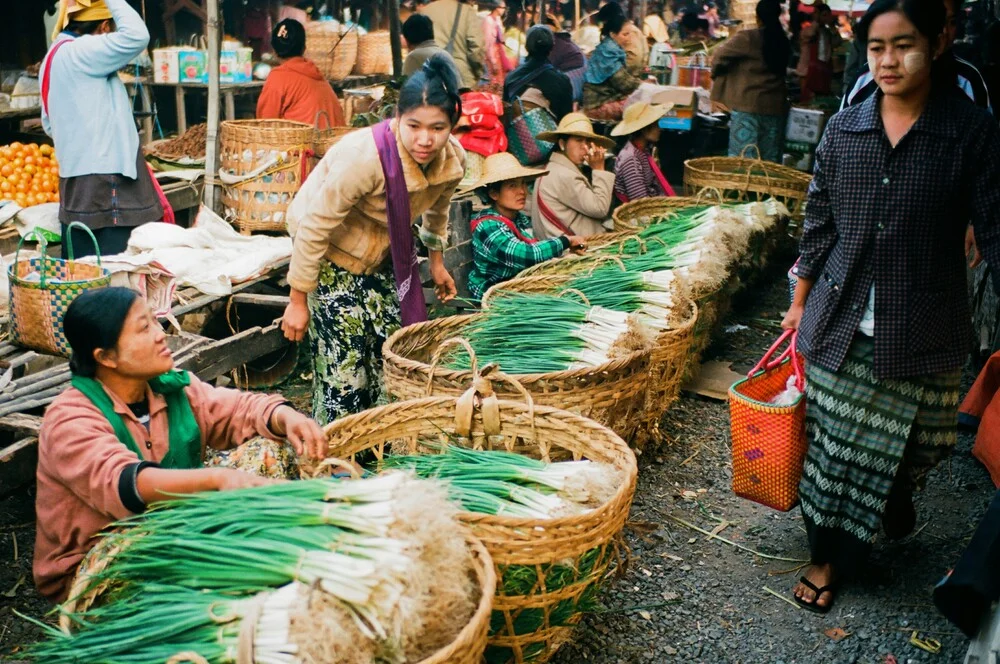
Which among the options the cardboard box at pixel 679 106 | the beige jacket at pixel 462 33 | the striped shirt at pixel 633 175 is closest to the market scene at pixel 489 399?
Answer: the striped shirt at pixel 633 175

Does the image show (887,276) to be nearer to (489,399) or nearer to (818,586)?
(818,586)

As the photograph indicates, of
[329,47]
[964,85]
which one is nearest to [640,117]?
[964,85]

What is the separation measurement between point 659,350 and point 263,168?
3246mm

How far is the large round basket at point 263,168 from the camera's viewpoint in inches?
240

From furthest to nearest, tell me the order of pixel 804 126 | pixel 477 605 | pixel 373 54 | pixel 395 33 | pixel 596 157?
pixel 373 54, pixel 395 33, pixel 804 126, pixel 596 157, pixel 477 605

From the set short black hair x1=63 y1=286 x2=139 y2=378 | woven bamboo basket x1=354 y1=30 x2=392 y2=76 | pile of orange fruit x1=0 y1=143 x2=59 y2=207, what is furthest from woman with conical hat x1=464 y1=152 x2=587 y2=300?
woven bamboo basket x1=354 y1=30 x2=392 y2=76

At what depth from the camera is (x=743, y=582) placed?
141 inches

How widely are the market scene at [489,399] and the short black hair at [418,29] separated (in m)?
1.92

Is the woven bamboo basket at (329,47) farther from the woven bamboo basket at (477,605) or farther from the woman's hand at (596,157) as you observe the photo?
the woven bamboo basket at (477,605)

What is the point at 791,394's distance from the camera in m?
3.46

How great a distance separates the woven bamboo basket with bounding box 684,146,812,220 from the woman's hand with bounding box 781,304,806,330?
345cm

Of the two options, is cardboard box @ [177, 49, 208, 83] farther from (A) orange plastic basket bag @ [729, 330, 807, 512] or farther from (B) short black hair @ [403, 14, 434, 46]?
(A) orange plastic basket bag @ [729, 330, 807, 512]

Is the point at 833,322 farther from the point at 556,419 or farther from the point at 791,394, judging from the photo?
the point at 556,419

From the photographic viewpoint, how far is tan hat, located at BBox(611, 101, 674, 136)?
6516mm
